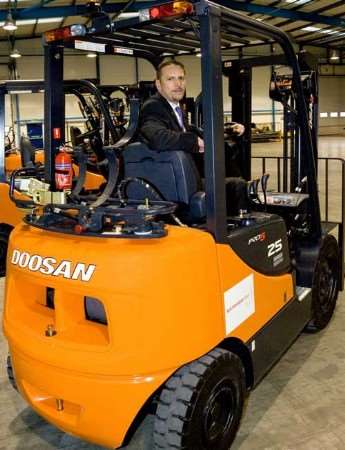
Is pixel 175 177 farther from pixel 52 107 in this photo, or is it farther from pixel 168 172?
pixel 52 107

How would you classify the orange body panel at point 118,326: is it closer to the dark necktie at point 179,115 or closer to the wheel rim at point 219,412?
the wheel rim at point 219,412

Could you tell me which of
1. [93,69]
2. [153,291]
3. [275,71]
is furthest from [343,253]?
[93,69]

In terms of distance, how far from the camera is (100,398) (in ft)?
6.99

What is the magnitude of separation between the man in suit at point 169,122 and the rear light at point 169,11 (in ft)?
1.80

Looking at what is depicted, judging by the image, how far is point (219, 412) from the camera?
97.5 inches

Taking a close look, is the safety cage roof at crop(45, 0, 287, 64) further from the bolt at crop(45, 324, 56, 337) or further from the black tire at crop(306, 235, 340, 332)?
the black tire at crop(306, 235, 340, 332)

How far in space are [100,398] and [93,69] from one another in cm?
2411

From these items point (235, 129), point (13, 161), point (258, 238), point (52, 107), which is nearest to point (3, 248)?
point (13, 161)

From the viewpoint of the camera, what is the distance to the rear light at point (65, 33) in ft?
8.64

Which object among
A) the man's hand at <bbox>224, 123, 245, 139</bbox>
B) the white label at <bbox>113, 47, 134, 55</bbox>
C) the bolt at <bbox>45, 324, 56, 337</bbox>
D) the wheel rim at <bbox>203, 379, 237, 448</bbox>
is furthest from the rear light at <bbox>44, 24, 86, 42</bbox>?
the wheel rim at <bbox>203, 379, 237, 448</bbox>

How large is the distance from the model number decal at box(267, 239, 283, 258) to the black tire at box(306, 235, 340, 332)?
70 cm

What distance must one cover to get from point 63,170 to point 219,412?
148cm

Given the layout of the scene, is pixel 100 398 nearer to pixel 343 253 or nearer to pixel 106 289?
pixel 106 289

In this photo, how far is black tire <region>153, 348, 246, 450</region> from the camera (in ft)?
7.18
